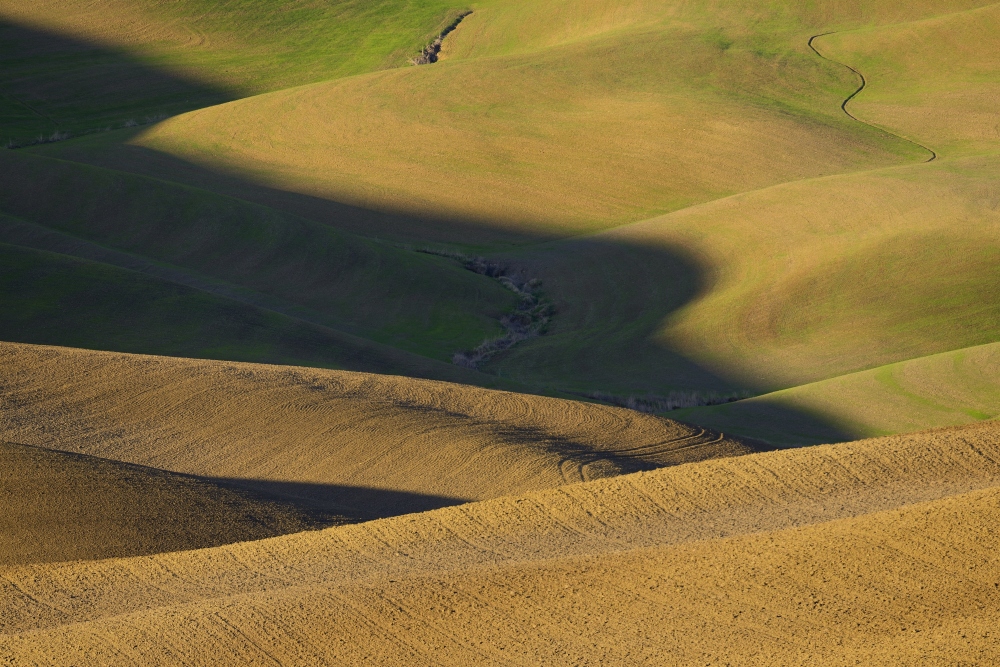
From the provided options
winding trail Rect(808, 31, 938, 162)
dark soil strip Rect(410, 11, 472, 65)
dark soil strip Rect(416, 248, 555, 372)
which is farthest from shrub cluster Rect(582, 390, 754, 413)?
dark soil strip Rect(410, 11, 472, 65)

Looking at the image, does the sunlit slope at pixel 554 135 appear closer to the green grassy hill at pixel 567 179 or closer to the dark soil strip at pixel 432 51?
the green grassy hill at pixel 567 179

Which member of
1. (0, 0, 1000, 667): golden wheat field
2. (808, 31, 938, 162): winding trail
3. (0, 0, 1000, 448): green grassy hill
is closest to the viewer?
(0, 0, 1000, 667): golden wheat field

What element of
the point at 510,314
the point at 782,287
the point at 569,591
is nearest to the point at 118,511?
the point at 569,591

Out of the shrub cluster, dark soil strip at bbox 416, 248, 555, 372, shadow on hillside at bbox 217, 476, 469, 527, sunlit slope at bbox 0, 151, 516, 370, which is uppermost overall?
shadow on hillside at bbox 217, 476, 469, 527

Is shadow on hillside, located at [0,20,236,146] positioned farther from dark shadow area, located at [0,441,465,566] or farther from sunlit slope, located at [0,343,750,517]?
dark shadow area, located at [0,441,465,566]

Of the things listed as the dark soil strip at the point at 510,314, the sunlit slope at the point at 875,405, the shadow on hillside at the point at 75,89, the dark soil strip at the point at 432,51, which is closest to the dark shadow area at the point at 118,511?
the sunlit slope at the point at 875,405

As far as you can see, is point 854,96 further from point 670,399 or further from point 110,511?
point 110,511

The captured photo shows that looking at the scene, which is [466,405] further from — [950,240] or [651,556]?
[950,240]
